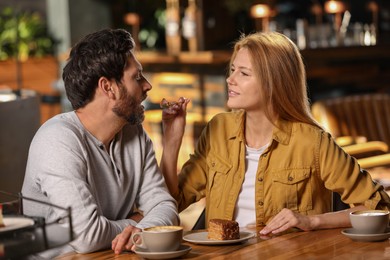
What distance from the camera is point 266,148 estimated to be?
2.96 meters

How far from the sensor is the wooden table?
2.32 m

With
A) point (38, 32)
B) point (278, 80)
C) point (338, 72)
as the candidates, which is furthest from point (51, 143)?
point (38, 32)

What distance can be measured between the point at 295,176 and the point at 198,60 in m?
6.14

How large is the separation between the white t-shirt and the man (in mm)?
270

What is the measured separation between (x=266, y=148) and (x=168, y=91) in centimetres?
715

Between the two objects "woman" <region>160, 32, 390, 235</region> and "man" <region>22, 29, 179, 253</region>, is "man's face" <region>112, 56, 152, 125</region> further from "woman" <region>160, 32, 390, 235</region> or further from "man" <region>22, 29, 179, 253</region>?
"woman" <region>160, 32, 390, 235</region>

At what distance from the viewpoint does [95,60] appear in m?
2.69

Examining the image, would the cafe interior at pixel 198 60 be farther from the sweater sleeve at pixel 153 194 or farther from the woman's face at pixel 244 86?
the sweater sleeve at pixel 153 194

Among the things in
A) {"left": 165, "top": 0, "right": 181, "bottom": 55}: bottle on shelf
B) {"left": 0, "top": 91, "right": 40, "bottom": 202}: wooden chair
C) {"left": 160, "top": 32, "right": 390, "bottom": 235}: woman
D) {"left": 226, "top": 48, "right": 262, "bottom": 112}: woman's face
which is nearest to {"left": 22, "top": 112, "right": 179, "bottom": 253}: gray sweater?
{"left": 160, "top": 32, "right": 390, "bottom": 235}: woman

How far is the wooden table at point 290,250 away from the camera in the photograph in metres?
2.32

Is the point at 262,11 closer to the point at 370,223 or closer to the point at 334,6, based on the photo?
the point at 334,6

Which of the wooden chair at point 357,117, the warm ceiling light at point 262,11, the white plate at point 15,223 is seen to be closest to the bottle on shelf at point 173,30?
the warm ceiling light at point 262,11

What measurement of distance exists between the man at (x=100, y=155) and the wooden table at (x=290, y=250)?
0.59 feet

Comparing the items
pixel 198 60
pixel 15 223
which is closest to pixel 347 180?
pixel 15 223
